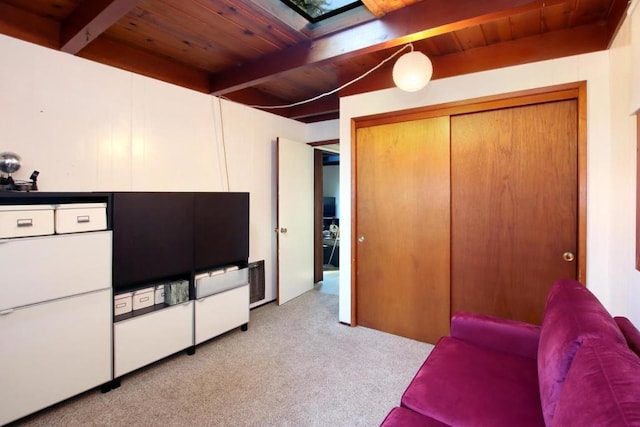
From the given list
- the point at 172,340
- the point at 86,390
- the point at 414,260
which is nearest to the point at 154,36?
the point at 172,340

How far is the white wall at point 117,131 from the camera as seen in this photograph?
2.05m

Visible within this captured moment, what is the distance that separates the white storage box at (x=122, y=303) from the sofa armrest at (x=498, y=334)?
7.38 feet

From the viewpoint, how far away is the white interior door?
3824mm

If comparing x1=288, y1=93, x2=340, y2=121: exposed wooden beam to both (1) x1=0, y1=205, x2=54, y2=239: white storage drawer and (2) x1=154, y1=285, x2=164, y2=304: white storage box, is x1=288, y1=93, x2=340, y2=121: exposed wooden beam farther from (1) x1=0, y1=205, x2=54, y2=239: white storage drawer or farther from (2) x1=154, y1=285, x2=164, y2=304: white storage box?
(1) x1=0, y1=205, x2=54, y2=239: white storage drawer

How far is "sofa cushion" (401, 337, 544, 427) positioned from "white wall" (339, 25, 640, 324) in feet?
2.49

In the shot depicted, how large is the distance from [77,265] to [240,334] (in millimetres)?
1528

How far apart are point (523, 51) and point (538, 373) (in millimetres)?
2173

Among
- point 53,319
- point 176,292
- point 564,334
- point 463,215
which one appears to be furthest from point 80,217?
point 463,215

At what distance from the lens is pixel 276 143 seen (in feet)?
12.8

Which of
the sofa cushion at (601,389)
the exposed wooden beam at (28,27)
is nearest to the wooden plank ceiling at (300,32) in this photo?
the exposed wooden beam at (28,27)

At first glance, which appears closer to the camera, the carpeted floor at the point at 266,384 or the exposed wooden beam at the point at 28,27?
the carpeted floor at the point at 266,384

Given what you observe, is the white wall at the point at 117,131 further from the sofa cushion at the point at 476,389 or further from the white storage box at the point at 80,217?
the sofa cushion at the point at 476,389

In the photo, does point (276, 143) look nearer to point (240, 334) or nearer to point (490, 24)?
point (240, 334)

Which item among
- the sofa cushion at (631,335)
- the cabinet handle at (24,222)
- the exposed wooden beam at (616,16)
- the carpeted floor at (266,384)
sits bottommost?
the carpeted floor at (266,384)
